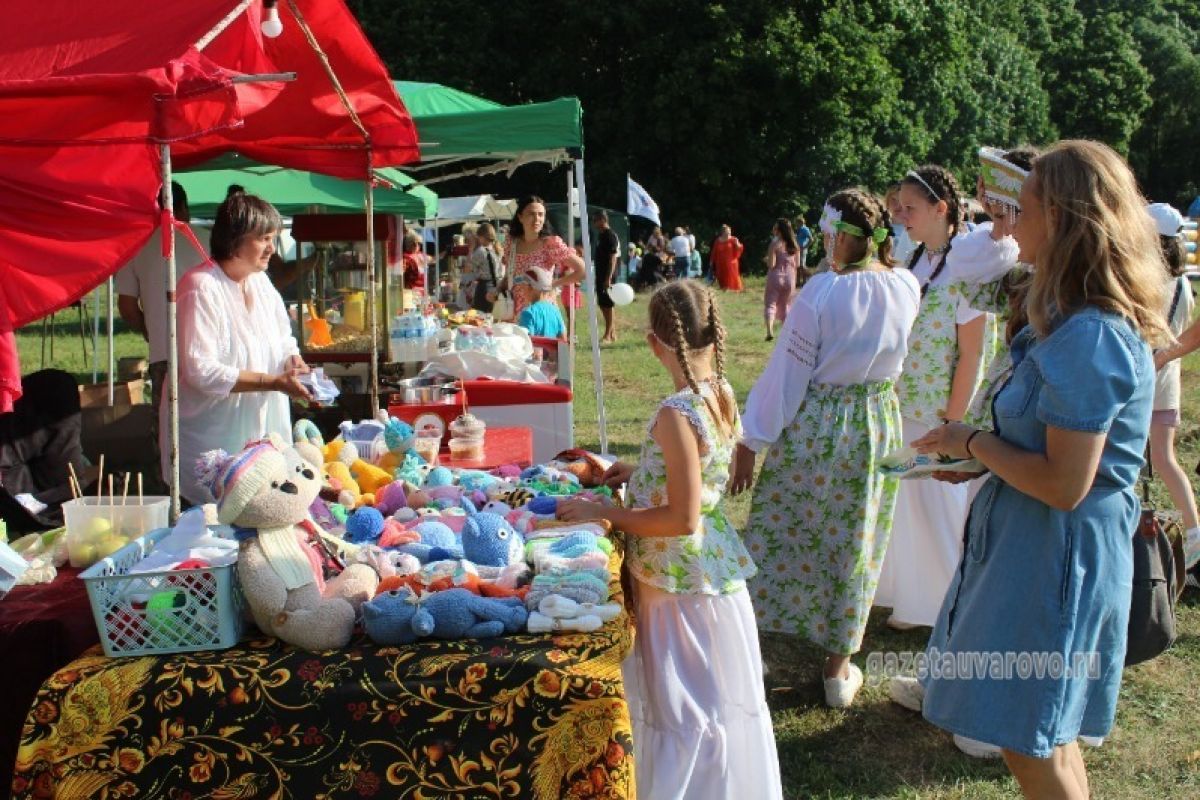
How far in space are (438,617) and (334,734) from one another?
1.03ft

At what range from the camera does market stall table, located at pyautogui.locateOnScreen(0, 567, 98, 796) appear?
8.34 ft

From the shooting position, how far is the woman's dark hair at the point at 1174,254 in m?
4.54

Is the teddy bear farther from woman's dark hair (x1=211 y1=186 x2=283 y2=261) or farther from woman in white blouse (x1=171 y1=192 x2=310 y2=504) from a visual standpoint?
woman's dark hair (x1=211 y1=186 x2=283 y2=261)

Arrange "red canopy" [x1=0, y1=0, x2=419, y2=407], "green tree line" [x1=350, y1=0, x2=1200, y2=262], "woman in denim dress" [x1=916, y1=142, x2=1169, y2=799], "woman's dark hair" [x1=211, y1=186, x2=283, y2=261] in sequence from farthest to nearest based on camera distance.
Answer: "green tree line" [x1=350, y1=0, x2=1200, y2=262] → "woman's dark hair" [x1=211, y1=186, x2=283, y2=261] → "red canopy" [x1=0, y1=0, x2=419, y2=407] → "woman in denim dress" [x1=916, y1=142, x2=1169, y2=799]

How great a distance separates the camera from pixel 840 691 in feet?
13.6

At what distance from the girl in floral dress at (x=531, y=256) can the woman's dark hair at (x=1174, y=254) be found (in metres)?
4.22

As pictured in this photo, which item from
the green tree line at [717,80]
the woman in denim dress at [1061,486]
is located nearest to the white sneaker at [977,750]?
the woman in denim dress at [1061,486]

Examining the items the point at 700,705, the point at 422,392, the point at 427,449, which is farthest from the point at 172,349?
the point at 422,392

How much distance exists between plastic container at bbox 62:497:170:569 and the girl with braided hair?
300 centimetres

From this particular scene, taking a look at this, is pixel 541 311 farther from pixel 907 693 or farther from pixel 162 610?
pixel 162 610

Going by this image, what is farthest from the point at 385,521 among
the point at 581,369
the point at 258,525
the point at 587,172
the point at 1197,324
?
the point at 587,172

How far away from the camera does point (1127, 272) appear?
7.43 ft

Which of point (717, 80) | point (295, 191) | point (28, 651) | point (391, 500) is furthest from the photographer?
point (717, 80)

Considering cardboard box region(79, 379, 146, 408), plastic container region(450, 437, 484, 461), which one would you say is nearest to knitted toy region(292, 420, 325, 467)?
plastic container region(450, 437, 484, 461)
